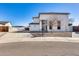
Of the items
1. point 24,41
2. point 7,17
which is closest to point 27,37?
point 24,41

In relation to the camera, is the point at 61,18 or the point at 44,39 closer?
the point at 44,39

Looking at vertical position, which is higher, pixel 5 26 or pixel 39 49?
pixel 5 26

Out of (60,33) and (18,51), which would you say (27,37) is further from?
(60,33)

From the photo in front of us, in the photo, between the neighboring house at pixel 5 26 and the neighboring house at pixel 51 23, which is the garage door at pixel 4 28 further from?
the neighboring house at pixel 51 23

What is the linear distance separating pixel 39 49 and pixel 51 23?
93 centimetres

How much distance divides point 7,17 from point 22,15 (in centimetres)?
46

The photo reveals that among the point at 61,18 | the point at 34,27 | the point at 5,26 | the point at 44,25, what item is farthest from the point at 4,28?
the point at 61,18

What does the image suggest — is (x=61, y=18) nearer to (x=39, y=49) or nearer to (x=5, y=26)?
(x=39, y=49)

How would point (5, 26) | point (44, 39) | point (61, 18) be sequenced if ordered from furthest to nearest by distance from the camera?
point (61, 18)
point (5, 26)
point (44, 39)

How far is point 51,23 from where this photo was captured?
5.49 metres

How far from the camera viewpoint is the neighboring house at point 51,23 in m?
5.43

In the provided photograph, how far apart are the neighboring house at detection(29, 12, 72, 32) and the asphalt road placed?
0.49 metres

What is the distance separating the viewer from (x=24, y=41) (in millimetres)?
5324

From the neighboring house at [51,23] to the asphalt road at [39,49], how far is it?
19.4 inches
